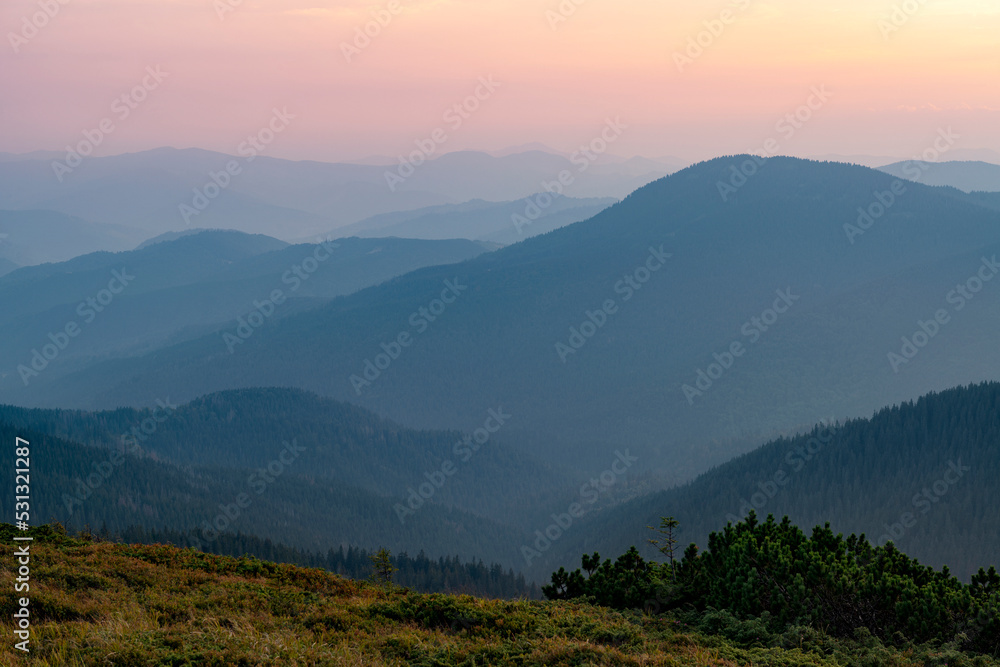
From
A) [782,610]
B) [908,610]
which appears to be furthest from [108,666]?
[908,610]

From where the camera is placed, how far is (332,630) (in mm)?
25828

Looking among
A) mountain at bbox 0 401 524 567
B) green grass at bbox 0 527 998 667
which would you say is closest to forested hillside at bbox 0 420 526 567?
mountain at bbox 0 401 524 567

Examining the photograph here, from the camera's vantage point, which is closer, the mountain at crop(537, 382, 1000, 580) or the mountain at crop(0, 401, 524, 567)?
the mountain at crop(537, 382, 1000, 580)

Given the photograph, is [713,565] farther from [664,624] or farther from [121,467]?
[121,467]

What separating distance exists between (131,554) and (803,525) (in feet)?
534

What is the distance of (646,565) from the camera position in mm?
37469

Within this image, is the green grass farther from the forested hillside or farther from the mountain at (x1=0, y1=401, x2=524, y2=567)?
the forested hillside

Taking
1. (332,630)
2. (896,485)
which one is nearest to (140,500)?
(332,630)
